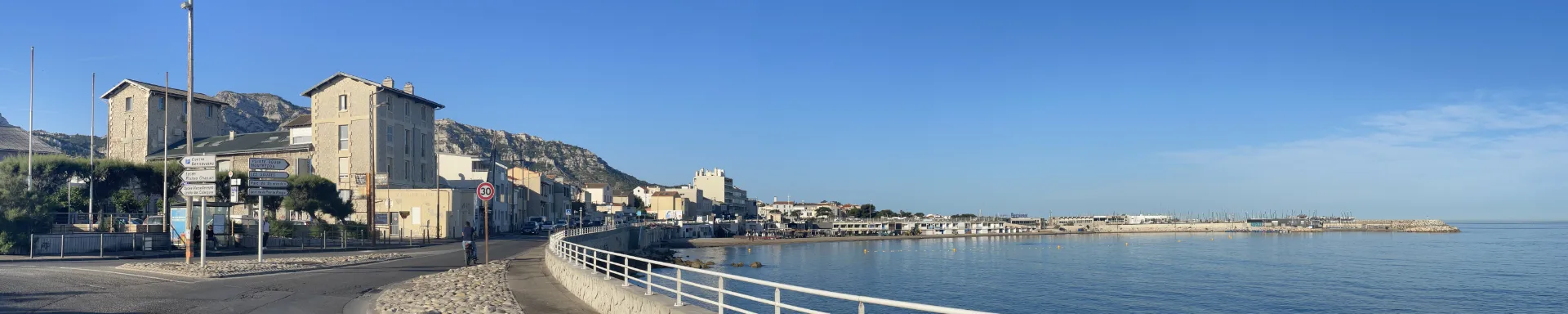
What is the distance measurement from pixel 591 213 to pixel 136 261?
97.6 meters

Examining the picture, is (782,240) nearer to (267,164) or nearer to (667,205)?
(667,205)

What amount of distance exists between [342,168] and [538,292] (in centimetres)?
5551

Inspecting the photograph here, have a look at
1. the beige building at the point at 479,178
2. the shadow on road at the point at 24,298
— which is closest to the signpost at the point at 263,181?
Answer: the shadow on road at the point at 24,298

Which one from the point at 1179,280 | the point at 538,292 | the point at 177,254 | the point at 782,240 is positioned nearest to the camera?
the point at 538,292

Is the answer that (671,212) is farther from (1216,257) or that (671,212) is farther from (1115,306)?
(1115,306)

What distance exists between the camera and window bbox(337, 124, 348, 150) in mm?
67312

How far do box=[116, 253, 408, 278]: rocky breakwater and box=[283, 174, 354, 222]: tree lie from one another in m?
27.4

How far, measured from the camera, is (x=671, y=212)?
15062 cm

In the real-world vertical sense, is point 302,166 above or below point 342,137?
below

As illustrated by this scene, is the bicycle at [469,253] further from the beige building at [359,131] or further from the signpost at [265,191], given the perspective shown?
the beige building at [359,131]

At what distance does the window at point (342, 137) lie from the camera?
221 feet

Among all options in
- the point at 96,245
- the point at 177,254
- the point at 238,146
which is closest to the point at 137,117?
the point at 238,146

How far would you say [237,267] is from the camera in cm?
2419

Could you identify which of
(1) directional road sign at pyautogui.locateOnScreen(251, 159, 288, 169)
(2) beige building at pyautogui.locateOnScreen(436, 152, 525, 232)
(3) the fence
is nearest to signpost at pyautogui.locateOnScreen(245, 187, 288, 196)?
(1) directional road sign at pyautogui.locateOnScreen(251, 159, 288, 169)
